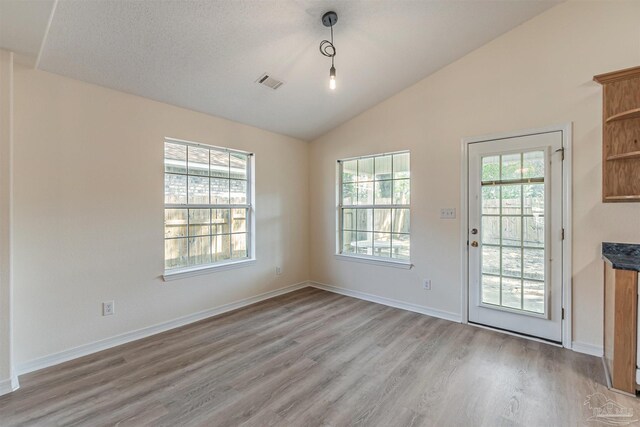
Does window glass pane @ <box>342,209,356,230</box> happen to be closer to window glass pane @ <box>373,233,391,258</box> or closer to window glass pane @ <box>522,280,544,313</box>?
window glass pane @ <box>373,233,391,258</box>

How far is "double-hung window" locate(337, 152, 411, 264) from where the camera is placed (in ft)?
12.7

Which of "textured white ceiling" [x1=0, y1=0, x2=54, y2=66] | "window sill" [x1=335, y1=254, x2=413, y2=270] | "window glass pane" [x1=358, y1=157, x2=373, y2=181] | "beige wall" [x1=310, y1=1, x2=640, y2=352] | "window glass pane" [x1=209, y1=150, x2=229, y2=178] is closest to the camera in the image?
"textured white ceiling" [x1=0, y1=0, x2=54, y2=66]

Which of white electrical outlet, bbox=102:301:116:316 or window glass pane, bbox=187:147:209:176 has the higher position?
window glass pane, bbox=187:147:209:176

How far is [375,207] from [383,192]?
240 millimetres

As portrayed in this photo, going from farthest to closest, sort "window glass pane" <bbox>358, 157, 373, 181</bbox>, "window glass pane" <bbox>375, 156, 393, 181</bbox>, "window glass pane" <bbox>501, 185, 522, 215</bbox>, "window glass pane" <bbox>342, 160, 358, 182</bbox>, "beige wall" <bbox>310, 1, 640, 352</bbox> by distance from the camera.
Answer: "window glass pane" <bbox>342, 160, 358, 182</bbox> < "window glass pane" <bbox>358, 157, 373, 181</bbox> < "window glass pane" <bbox>375, 156, 393, 181</bbox> < "window glass pane" <bbox>501, 185, 522, 215</bbox> < "beige wall" <bbox>310, 1, 640, 352</bbox>

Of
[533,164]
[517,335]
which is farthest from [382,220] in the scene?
[517,335]

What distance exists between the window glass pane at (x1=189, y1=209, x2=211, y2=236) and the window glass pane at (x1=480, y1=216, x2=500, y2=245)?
3.19m

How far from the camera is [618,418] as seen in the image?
5.83 feet

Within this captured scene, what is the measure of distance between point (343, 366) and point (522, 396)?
50.1 inches

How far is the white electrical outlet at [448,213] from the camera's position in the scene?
11.0 ft

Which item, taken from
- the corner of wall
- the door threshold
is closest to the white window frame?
the door threshold

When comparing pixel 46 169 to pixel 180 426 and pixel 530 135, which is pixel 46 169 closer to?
pixel 180 426

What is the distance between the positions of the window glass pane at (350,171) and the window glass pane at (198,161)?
79.3 inches

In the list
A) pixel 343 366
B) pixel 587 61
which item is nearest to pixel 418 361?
pixel 343 366
